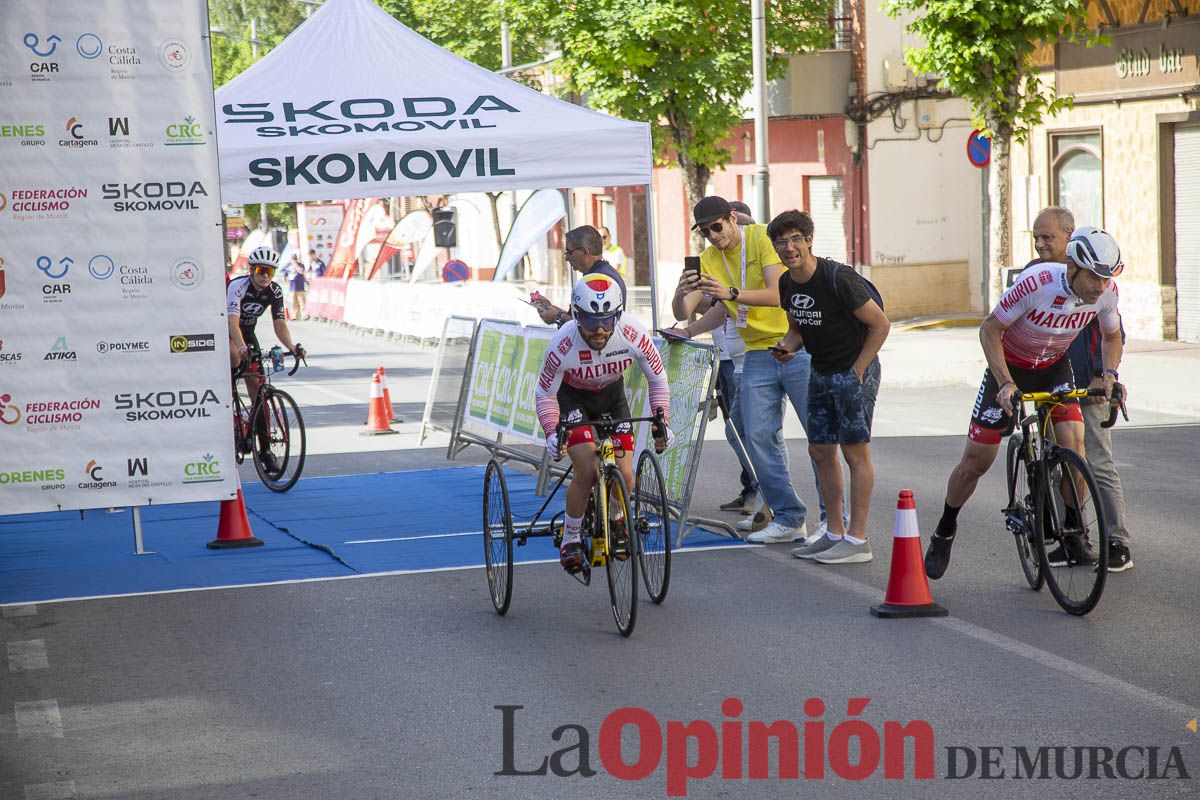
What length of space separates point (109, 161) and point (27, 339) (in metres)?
1.13

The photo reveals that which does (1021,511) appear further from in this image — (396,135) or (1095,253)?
(396,135)

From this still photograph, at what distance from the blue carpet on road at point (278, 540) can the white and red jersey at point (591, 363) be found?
1040 mm

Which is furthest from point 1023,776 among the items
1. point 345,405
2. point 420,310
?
point 420,310

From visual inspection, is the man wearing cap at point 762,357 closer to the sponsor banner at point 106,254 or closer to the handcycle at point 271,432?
the sponsor banner at point 106,254

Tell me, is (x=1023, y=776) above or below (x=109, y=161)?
below

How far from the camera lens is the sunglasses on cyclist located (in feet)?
25.4

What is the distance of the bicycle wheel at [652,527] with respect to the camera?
754 cm

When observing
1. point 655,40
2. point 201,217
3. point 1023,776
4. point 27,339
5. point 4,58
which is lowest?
point 1023,776

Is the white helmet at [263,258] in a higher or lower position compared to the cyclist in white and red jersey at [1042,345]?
higher

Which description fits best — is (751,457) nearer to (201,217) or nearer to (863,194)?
(201,217)

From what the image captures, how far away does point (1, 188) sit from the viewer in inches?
353

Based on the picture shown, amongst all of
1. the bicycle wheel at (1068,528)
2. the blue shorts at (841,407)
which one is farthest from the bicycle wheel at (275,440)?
the bicycle wheel at (1068,528)

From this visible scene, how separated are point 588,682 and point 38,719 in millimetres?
2304

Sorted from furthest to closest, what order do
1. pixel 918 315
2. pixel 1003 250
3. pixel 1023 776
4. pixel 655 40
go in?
pixel 918 315, pixel 655 40, pixel 1003 250, pixel 1023 776
